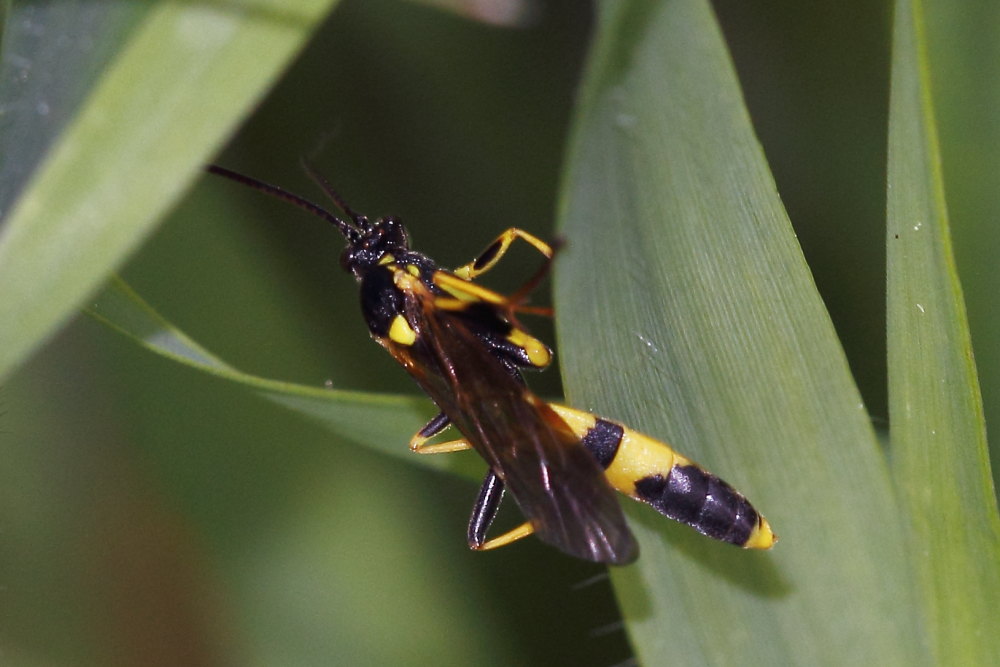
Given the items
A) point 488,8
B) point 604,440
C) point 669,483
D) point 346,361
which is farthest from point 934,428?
point 346,361

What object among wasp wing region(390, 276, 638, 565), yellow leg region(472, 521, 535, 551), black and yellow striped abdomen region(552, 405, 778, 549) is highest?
wasp wing region(390, 276, 638, 565)

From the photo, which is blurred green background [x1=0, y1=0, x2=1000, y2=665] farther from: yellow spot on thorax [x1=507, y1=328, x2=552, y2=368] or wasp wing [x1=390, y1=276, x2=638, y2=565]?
yellow spot on thorax [x1=507, y1=328, x2=552, y2=368]

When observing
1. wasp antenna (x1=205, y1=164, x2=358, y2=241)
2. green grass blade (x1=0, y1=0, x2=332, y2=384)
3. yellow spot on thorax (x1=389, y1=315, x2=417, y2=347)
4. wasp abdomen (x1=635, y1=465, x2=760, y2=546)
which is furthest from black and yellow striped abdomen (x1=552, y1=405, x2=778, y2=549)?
green grass blade (x1=0, y1=0, x2=332, y2=384)

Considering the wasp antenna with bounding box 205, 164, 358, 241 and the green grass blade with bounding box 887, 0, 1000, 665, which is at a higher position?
the wasp antenna with bounding box 205, 164, 358, 241

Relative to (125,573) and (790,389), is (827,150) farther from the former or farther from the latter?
(125,573)

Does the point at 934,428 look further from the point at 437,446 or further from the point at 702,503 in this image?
the point at 437,446

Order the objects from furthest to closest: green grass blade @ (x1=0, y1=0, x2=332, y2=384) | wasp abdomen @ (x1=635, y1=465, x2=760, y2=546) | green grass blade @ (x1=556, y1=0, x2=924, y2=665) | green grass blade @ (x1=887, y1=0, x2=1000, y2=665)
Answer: wasp abdomen @ (x1=635, y1=465, x2=760, y2=546) < green grass blade @ (x1=556, y1=0, x2=924, y2=665) < green grass blade @ (x1=887, y1=0, x2=1000, y2=665) < green grass blade @ (x1=0, y1=0, x2=332, y2=384)

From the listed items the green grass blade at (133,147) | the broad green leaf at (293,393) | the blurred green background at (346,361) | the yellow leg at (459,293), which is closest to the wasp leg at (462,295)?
the yellow leg at (459,293)

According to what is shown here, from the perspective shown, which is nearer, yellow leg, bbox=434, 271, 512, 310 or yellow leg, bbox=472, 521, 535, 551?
yellow leg, bbox=434, 271, 512, 310
